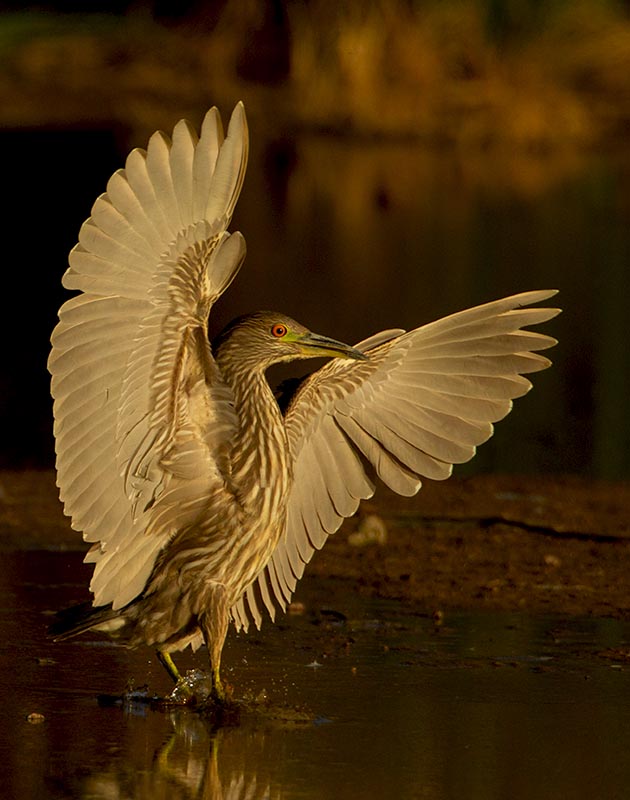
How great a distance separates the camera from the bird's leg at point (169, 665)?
6438 mm

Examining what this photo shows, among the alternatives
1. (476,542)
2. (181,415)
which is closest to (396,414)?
(181,415)

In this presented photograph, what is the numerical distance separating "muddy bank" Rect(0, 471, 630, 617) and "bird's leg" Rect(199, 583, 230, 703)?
1384mm

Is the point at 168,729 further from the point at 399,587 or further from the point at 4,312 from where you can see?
the point at 4,312

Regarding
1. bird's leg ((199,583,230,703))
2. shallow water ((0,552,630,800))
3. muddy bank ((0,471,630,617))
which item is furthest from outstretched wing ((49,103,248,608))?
muddy bank ((0,471,630,617))

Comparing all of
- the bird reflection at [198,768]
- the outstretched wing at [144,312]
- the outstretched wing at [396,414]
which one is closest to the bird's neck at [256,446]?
the outstretched wing at [144,312]

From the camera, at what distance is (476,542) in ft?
A: 28.8

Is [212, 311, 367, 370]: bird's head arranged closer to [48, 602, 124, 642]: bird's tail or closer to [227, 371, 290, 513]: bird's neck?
[227, 371, 290, 513]: bird's neck

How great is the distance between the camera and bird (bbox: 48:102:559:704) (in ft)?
20.1

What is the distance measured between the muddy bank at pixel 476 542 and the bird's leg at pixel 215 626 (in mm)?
1384

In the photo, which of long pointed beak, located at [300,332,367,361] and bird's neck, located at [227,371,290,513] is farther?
long pointed beak, located at [300,332,367,361]

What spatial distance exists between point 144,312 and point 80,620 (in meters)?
1.00

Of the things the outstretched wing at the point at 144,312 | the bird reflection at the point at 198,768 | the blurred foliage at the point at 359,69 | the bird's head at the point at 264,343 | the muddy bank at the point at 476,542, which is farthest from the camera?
the blurred foliage at the point at 359,69

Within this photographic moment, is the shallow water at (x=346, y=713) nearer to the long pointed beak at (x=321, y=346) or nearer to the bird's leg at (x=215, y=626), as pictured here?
the bird's leg at (x=215, y=626)

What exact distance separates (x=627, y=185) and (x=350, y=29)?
14.0 ft
